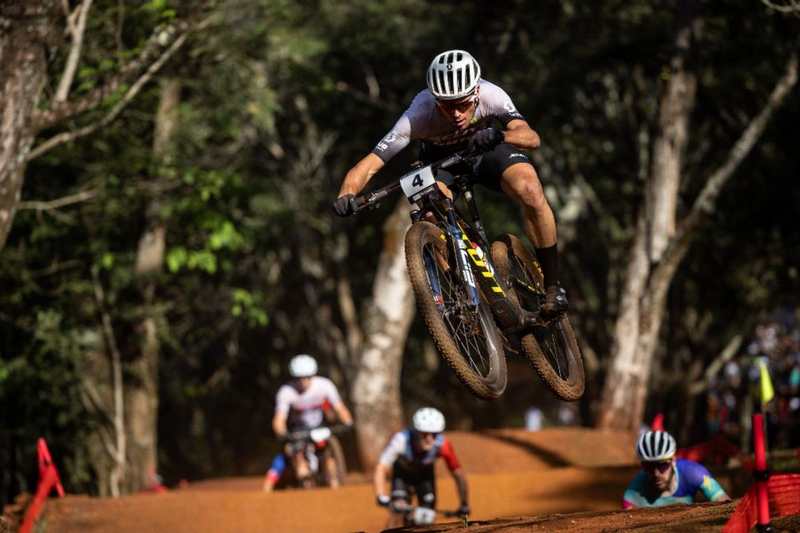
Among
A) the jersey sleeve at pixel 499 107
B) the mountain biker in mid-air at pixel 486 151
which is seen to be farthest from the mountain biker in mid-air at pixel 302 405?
the jersey sleeve at pixel 499 107

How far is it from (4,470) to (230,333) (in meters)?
10.6

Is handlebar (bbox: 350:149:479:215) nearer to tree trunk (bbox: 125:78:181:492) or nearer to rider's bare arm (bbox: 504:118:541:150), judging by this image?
rider's bare arm (bbox: 504:118:541:150)

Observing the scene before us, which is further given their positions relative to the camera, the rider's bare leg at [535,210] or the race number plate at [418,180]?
the rider's bare leg at [535,210]

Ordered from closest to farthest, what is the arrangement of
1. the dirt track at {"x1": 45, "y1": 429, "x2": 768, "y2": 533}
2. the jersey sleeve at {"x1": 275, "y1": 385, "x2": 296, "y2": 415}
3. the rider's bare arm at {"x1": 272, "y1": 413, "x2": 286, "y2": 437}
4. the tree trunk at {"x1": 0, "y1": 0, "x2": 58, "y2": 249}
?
the tree trunk at {"x1": 0, "y1": 0, "x2": 58, "y2": 249}
the dirt track at {"x1": 45, "y1": 429, "x2": 768, "y2": 533}
the rider's bare arm at {"x1": 272, "y1": 413, "x2": 286, "y2": 437}
the jersey sleeve at {"x1": 275, "y1": 385, "x2": 296, "y2": 415}

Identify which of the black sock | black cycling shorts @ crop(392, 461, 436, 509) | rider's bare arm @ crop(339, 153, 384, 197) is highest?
rider's bare arm @ crop(339, 153, 384, 197)

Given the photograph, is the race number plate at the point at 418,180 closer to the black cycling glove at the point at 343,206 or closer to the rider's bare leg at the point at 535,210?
the black cycling glove at the point at 343,206

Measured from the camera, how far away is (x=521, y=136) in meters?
8.65

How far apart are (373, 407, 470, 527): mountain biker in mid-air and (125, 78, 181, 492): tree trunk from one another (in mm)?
9313

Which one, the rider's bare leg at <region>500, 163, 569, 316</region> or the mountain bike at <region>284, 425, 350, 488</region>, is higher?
the rider's bare leg at <region>500, 163, 569, 316</region>

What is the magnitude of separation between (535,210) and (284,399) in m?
7.67

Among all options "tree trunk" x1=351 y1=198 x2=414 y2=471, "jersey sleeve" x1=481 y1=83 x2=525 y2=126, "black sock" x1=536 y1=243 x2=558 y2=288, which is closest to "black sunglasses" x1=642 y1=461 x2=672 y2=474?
"black sock" x1=536 y1=243 x2=558 y2=288

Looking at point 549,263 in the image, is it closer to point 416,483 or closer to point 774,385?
point 416,483

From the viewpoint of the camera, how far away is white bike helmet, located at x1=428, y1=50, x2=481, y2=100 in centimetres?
820

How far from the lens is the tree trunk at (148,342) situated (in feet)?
72.8
